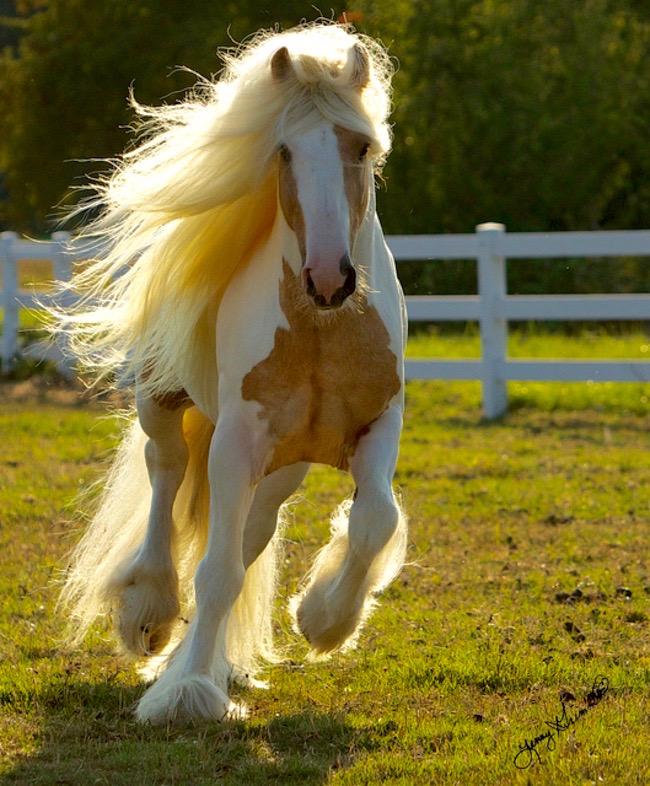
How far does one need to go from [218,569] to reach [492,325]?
24.4 ft

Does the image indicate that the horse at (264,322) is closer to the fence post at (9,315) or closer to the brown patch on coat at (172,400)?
the brown patch on coat at (172,400)

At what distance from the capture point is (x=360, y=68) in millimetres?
4234

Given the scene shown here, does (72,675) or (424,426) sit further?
(424,426)

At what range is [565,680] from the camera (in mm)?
4500

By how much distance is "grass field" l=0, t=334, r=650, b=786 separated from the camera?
3762 mm

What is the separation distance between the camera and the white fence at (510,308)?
10.9 meters

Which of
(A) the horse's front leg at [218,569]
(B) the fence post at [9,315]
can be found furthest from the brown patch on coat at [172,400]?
(B) the fence post at [9,315]

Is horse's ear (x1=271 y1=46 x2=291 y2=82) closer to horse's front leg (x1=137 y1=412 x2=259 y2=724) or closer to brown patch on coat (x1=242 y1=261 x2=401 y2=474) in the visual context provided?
brown patch on coat (x1=242 y1=261 x2=401 y2=474)

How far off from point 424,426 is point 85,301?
18.7 ft

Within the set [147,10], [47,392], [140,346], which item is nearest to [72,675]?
[140,346]

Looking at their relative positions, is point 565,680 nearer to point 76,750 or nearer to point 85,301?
point 76,750

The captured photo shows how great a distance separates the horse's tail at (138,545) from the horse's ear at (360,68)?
166 centimetres
